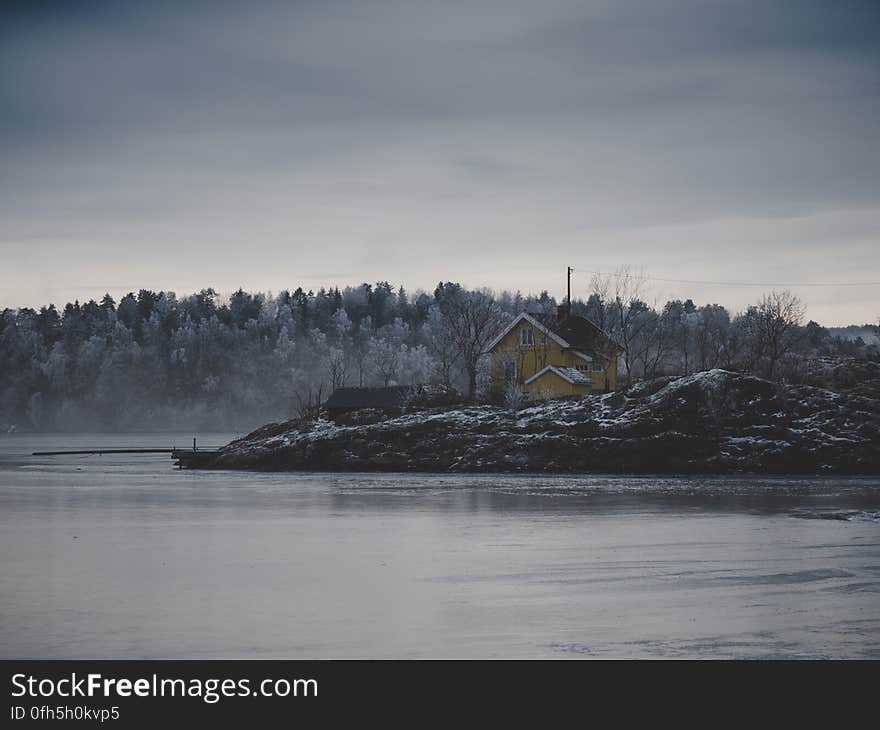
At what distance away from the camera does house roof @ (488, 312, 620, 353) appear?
77106mm

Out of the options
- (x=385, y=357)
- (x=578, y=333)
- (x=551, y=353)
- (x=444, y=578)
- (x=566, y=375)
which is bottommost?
(x=444, y=578)

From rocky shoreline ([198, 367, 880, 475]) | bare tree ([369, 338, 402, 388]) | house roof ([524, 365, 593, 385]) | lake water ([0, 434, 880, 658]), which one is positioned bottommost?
lake water ([0, 434, 880, 658])

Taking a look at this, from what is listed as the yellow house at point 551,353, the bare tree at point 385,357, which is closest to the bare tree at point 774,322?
the yellow house at point 551,353

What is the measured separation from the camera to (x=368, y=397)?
249ft

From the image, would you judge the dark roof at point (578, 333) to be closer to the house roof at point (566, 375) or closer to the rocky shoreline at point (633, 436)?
the house roof at point (566, 375)

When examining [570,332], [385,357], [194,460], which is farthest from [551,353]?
[385,357]

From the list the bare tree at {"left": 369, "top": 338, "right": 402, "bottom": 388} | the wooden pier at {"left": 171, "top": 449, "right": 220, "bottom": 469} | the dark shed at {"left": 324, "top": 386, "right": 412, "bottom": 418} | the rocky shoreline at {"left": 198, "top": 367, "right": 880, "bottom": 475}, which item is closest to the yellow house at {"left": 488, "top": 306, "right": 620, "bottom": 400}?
the dark shed at {"left": 324, "top": 386, "right": 412, "bottom": 418}

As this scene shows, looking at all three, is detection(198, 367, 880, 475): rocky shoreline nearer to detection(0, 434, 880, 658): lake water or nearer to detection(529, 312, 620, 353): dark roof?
detection(529, 312, 620, 353): dark roof

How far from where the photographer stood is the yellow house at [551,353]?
75250 millimetres

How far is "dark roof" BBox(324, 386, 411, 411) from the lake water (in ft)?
130

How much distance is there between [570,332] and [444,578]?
61.5m


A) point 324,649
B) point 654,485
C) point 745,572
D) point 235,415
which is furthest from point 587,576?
point 235,415

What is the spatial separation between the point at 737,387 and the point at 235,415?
14730 centimetres

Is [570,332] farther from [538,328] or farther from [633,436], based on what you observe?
[633,436]
